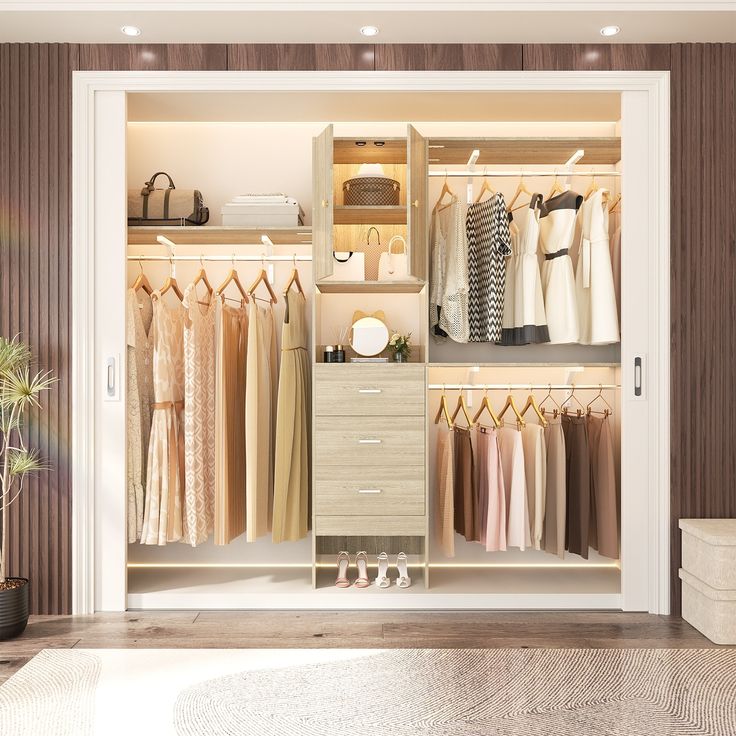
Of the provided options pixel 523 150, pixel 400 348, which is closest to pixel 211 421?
pixel 400 348

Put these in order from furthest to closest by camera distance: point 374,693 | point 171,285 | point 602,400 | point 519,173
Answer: point 602,400 < point 519,173 < point 171,285 < point 374,693

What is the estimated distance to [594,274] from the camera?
3.16 meters

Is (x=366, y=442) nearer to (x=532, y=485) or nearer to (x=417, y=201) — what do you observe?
(x=532, y=485)

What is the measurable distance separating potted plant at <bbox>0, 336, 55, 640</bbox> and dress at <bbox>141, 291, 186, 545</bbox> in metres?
0.49

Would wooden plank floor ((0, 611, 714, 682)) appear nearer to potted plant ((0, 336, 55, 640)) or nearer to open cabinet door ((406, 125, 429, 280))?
potted plant ((0, 336, 55, 640))

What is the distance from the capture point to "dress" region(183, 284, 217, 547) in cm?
311

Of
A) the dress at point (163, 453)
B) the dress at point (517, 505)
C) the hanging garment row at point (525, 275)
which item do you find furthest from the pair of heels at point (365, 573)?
the hanging garment row at point (525, 275)

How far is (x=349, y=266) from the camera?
327 centimetres

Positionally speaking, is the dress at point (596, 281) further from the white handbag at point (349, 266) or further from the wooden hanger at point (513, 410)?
the white handbag at point (349, 266)

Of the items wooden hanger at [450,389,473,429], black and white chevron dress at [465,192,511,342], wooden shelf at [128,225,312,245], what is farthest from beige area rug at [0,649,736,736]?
wooden shelf at [128,225,312,245]

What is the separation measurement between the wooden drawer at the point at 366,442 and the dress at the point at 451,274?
54cm

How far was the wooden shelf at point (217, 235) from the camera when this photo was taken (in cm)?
319

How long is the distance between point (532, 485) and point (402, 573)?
2.61 ft

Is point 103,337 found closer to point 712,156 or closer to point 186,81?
point 186,81
